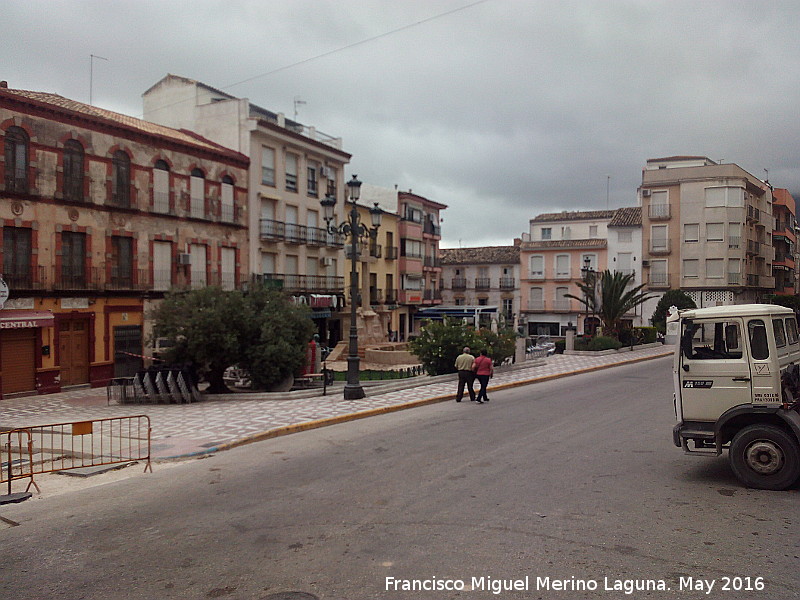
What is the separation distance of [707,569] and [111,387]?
18.2 meters

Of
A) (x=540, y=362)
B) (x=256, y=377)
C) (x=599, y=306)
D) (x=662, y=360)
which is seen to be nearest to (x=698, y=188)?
(x=599, y=306)

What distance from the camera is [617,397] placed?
18188 mm

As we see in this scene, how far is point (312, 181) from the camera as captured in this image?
38.9m

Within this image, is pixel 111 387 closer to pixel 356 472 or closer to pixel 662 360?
pixel 356 472

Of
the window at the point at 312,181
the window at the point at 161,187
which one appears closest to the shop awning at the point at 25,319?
the window at the point at 161,187

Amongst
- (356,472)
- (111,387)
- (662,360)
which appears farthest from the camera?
(662,360)

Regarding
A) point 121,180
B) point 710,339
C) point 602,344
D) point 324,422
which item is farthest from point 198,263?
point 710,339

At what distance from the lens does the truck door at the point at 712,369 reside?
8555mm

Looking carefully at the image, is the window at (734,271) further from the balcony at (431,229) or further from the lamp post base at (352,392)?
the lamp post base at (352,392)

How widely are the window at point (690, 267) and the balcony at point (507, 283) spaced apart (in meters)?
16.1

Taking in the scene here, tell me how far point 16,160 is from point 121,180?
425 cm

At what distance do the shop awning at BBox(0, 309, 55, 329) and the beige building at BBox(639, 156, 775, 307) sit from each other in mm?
46136

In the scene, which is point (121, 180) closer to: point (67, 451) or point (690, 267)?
point (67, 451)

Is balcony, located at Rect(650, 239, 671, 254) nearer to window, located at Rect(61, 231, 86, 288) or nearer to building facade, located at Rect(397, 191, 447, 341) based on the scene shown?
building facade, located at Rect(397, 191, 447, 341)
